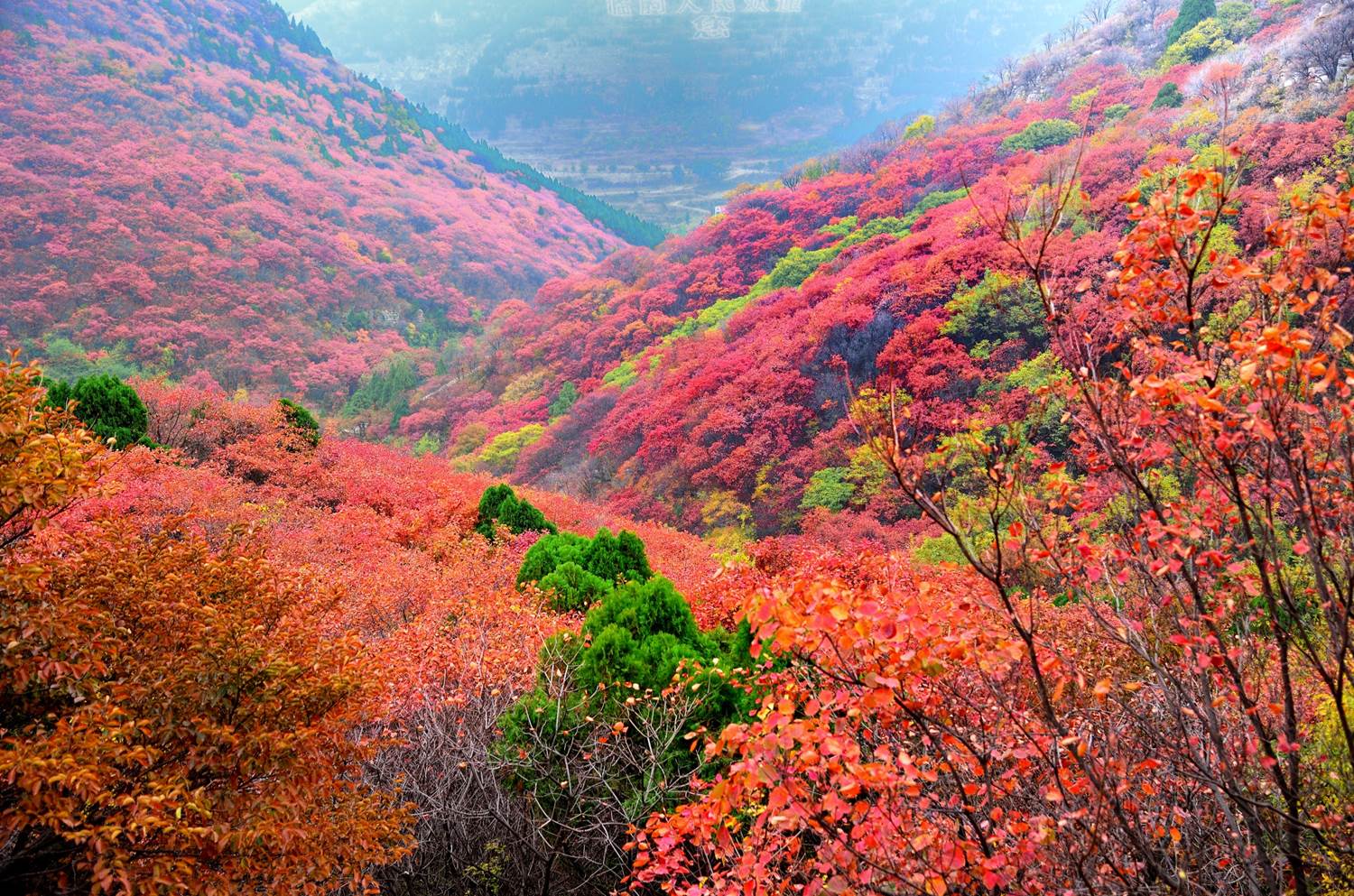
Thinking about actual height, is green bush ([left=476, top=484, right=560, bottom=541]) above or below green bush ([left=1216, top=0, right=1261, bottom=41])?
below

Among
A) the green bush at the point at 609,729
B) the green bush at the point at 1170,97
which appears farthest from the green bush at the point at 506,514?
the green bush at the point at 1170,97

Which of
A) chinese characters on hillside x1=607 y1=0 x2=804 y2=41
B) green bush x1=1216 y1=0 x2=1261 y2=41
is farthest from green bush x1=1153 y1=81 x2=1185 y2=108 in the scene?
chinese characters on hillside x1=607 y1=0 x2=804 y2=41

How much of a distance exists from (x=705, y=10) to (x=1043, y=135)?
583 ft

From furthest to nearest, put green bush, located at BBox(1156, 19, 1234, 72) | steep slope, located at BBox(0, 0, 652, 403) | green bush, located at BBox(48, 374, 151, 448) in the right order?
steep slope, located at BBox(0, 0, 652, 403) → green bush, located at BBox(1156, 19, 1234, 72) → green bush, located at BBox(48, 374, 151, 448)

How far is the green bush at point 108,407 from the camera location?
11.5 meters

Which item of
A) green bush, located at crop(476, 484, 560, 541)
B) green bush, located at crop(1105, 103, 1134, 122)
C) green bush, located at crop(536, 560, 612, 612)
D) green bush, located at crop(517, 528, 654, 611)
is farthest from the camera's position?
green bush, located at crop(1105, 103, 1134, 122)

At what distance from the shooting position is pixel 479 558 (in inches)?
418

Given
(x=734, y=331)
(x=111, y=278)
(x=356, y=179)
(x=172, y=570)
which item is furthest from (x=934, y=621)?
(x=356, y=179)

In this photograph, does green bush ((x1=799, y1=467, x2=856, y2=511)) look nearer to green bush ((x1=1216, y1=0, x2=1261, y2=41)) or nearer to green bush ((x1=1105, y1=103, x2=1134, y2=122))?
green bush ((x1=1105, y1=103, x2=1134, y2=122))

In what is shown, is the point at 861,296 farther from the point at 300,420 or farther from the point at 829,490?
the point at 300,420

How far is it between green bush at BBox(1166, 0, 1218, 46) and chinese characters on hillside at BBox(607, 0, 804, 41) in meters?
169

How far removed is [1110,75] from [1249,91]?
1133 cm

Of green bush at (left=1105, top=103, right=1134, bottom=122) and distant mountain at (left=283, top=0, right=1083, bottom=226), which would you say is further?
distant mountain at (left=283, top=0, right=1083, bottom=226)

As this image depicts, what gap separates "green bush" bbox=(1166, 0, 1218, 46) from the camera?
85.3ft
